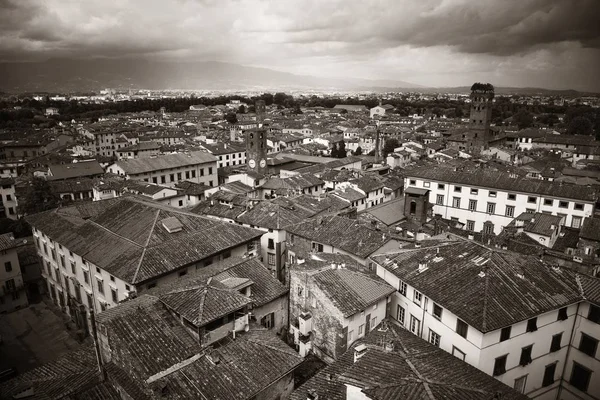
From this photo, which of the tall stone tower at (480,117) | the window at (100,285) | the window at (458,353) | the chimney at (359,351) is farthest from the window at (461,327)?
the tall stone tower at (480,117)

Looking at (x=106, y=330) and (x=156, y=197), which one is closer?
(x=106, y=330)

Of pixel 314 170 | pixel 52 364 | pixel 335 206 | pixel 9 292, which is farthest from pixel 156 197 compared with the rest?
pixel 52 364

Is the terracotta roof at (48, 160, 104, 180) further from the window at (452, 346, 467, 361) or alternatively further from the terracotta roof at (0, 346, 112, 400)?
the window at (452, 346, 467, 361)

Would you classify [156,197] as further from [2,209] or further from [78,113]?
[78,113]

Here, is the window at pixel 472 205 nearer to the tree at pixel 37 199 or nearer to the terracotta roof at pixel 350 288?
the terracotta roof at pixel 350 288

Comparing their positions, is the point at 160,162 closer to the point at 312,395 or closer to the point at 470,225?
the point at 470,225
